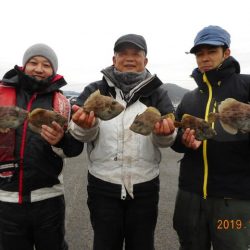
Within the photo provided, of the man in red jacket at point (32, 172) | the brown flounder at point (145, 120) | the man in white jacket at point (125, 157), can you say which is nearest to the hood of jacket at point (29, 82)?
the man in red jacket at point (32, 172)

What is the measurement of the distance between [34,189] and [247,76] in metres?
2.79

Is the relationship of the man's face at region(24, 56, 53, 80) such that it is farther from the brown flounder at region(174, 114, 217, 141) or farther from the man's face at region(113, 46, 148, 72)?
the brown flounder at region(174, 114, 217, 141)

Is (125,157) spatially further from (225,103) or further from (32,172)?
(225,103)

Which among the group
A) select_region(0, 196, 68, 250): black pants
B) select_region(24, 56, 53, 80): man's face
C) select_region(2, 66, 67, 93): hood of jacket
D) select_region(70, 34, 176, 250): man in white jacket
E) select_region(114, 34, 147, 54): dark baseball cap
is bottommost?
select_region(0, 196, 68, 250): black pants

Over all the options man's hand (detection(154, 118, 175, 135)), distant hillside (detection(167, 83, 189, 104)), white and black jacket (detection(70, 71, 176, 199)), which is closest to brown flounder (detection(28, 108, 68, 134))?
white and black jacket (detection(70, 71, 176, 199))

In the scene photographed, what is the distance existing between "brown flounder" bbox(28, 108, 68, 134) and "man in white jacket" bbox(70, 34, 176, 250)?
212 mm

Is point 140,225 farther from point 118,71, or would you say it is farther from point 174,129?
point 118,71

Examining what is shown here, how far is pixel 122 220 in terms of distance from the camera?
387 cm

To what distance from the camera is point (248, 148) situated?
381cm

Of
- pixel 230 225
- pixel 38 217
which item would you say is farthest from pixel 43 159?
pixel 230 225

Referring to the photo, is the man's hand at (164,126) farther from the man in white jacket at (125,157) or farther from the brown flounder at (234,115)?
the brown flounder at (234,115)

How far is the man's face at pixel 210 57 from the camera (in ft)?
13.2

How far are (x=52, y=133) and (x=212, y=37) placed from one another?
2.14m

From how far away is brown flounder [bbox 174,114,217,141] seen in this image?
11.8 feet
